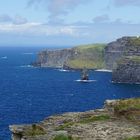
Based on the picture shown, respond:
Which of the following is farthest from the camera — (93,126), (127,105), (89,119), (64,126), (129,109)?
(127,105)

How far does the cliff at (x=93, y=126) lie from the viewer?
37.5 meters

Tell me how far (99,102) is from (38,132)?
513ft

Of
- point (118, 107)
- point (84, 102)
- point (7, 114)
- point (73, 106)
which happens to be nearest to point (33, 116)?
point (7, 114)

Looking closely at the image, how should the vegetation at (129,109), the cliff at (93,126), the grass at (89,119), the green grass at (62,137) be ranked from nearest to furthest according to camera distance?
the green grass at (62,137)
the cliff at (93,126)
the grass at (89,119)
the vegetation at (129,109)

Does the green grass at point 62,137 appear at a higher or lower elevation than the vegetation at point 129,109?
lower

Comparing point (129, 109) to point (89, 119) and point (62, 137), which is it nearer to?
point (89, 119)

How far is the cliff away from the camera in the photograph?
37531mm

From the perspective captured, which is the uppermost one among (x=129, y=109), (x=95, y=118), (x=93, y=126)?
(x=129, y=109)

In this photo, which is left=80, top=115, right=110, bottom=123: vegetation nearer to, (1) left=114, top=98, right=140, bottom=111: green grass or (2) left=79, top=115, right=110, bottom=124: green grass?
(2) left=79, top=115, right=110, bottom=124: green grass

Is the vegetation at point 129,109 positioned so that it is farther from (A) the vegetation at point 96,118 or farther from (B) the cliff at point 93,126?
(A) the vegetation at point 96,118

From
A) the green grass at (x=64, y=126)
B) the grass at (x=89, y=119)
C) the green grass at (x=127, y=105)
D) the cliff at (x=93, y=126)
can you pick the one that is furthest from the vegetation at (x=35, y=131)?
the green grass at (x=127, y=105)

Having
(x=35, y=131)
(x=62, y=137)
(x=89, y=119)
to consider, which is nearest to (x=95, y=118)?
(x=89, y=119)

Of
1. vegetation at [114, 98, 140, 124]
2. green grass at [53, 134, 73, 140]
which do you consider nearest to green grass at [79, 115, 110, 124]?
vegetation at [114, 98, 140, 124]

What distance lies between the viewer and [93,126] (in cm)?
4131
